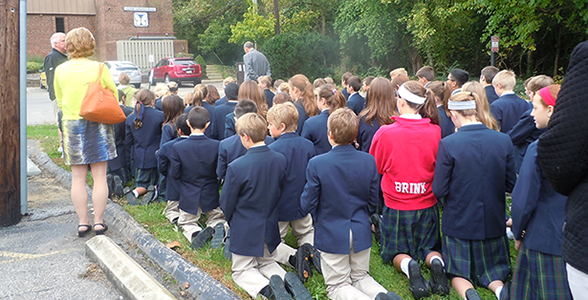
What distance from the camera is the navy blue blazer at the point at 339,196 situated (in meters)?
3.70

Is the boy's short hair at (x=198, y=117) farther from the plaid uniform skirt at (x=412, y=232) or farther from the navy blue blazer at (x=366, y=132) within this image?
the plaid uniform skirt at (x=412, y=232)

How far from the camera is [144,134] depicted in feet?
21.9

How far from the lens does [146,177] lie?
6.84 metres

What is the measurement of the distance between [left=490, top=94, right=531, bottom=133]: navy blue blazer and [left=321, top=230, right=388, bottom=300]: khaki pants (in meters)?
2.95

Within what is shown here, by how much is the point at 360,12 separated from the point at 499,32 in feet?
29.6

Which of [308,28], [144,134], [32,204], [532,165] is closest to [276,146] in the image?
[532,165]

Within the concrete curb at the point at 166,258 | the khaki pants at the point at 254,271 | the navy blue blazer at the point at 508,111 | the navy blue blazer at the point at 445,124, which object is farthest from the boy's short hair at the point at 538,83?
the concrete curb at the point at 166,258

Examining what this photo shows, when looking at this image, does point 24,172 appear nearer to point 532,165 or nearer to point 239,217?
point 239,217

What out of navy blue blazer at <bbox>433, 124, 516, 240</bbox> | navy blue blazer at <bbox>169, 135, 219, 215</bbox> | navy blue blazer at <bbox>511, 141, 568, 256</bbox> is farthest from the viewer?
navy blue blazer at <bbox>169, 135, 219, 215</bbox>

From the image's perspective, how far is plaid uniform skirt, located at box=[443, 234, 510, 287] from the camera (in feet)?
12.7

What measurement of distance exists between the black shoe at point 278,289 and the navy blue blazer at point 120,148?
4.41 m

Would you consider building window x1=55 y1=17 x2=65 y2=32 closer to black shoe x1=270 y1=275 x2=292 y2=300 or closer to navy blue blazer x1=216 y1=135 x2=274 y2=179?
navy blue blazer x1=216 y1=135 x2=274 y2=179

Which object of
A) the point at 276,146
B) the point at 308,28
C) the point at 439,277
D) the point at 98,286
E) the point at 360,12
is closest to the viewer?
the point at 439,277

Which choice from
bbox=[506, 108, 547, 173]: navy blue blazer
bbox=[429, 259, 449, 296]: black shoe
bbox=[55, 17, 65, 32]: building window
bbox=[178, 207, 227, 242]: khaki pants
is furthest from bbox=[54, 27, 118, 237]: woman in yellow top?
bbox=[55, 17, 65, 32]: building window
